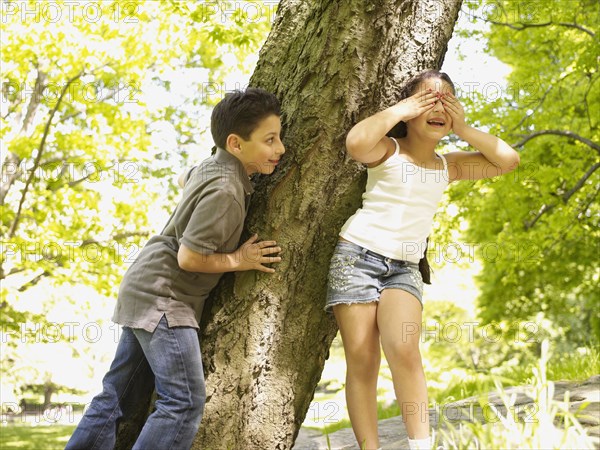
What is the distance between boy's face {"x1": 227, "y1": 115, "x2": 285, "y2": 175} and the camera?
9.32 feet

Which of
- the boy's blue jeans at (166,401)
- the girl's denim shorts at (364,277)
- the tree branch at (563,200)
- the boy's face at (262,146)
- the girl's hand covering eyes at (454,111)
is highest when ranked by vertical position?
the tree branch at (563,200)

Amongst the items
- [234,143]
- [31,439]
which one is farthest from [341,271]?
[31,439]

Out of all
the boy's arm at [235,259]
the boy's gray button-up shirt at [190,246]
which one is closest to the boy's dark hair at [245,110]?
the boy's gray button-up shirt at [190,246]

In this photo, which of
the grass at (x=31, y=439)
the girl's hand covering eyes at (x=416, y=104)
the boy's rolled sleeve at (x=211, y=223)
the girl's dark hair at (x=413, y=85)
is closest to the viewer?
the boy's rolled sleeve at (x=211, y=223)

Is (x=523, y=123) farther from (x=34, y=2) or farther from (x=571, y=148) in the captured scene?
(x=34, y=2)

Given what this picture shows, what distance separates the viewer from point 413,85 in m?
2.94

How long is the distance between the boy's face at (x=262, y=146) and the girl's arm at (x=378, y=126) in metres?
0.32

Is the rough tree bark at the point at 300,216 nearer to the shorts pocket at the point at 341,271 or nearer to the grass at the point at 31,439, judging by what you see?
the shorts pocket at the point at 341,271

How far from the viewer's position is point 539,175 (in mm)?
8156

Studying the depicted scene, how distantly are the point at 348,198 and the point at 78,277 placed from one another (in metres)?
6.09

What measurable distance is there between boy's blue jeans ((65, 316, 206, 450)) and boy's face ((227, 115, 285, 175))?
A: 0.76 m

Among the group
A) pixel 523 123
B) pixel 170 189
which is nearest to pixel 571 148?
pixel 523 123

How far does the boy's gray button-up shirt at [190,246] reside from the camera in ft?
8.79

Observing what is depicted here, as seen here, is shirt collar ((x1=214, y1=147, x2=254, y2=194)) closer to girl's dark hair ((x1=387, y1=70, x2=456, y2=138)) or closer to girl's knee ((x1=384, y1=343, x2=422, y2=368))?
girl's dark hair ((x1=387, y1=70, x2=456, y2=138))
